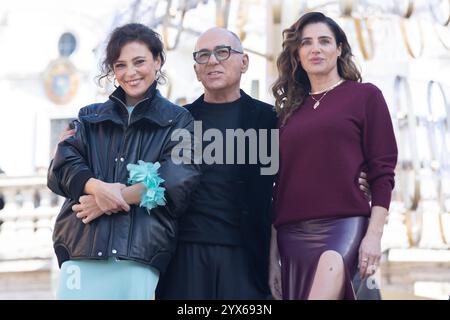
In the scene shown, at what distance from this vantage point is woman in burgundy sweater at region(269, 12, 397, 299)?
408cm

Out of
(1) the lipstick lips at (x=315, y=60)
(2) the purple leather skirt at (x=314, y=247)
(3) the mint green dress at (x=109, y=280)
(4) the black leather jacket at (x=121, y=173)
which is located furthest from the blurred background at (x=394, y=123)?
(3) the mint green dress at (x=109, y=280)

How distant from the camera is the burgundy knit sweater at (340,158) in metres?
4.14

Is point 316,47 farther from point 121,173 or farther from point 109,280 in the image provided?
point 109,280

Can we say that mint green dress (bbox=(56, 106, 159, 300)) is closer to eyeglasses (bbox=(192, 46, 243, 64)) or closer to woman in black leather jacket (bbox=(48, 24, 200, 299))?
woman in black leather jacket (bbox=(48, 24, 200, 299))

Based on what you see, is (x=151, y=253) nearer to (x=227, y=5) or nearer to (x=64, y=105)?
(x=227, y=5)

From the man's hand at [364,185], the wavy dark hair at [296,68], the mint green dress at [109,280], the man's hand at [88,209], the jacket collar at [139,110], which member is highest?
the wavy dark hair at [296,68]

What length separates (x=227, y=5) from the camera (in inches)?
307

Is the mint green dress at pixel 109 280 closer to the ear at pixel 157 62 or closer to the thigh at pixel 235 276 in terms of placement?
the thigh at pixel 235 276

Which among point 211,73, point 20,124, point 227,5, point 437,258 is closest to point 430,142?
point 437,258

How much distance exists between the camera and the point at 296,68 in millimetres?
4418

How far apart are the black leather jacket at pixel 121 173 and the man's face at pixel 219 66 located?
21 centimetres

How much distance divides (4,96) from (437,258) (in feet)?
32.7

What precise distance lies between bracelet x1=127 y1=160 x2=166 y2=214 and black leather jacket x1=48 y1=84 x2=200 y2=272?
3 centimetres
